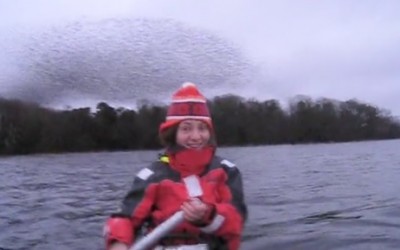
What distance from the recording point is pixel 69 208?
15.0m

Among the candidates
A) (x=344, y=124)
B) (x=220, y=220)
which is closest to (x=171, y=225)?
(x=220, y=220)

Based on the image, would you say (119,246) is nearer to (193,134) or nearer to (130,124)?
(193,134)

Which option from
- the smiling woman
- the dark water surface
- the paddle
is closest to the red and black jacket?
the smiling woman

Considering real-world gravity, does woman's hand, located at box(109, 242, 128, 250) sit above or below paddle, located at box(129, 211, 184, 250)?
below

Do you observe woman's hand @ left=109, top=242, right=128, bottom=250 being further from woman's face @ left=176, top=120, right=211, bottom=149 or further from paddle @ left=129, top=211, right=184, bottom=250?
woman's face @ left=176, top=120, right=211, bottom=149

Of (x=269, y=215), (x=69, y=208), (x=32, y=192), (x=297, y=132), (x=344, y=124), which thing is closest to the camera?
(x=269, y=215)

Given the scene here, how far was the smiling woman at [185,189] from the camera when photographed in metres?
4.41

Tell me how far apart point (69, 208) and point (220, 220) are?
36.5 feet

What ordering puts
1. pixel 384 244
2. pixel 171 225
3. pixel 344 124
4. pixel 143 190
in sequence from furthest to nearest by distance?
pixel 344 124, pixel 384 244, pixel 143 190, pixel 171 225

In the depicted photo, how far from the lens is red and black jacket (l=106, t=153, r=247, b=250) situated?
439 centimetres

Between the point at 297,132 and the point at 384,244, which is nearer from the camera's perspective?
the point at 384,244

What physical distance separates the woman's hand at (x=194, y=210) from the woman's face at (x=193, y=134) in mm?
486

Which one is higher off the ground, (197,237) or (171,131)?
(171,131)

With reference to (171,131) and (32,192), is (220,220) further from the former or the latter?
(32,192)
